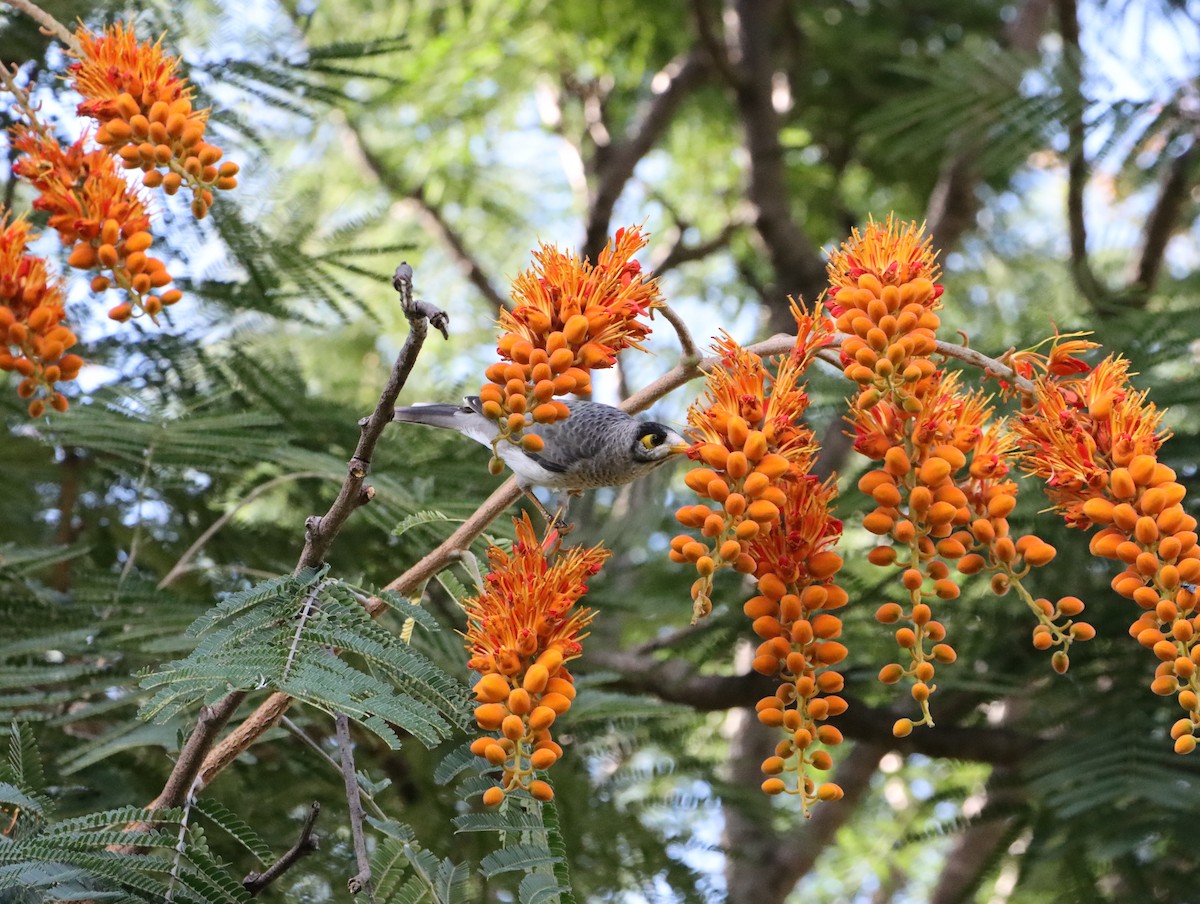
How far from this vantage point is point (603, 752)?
3619 millimetres

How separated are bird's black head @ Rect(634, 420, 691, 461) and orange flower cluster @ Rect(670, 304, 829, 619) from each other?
34cm

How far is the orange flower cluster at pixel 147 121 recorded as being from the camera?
2078 millimetres

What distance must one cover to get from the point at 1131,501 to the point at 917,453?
290 mm

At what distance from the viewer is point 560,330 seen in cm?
167

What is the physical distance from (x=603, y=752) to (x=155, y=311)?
198 centimetres

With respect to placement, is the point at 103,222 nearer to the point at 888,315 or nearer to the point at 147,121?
the point at 147,121

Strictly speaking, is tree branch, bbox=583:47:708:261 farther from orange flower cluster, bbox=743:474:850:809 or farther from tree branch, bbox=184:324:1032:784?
orange flower cluster, bbox=743:474:850:809

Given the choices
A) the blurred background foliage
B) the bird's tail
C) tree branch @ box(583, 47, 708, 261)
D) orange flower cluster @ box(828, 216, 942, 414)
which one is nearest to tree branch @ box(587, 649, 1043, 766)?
the blurred background foliage

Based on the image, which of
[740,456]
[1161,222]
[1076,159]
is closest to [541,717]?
[740,456]

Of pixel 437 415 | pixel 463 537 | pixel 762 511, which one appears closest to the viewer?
pixel 762 511

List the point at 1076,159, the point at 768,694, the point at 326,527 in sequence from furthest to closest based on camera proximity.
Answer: the point at 1076,159, the point at 768,694, the point at 326,527

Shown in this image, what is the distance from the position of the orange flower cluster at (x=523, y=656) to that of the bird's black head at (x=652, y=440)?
1.27ft

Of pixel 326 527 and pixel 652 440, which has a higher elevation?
pixel 652 440

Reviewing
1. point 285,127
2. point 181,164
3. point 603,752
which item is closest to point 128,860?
point 181,164
